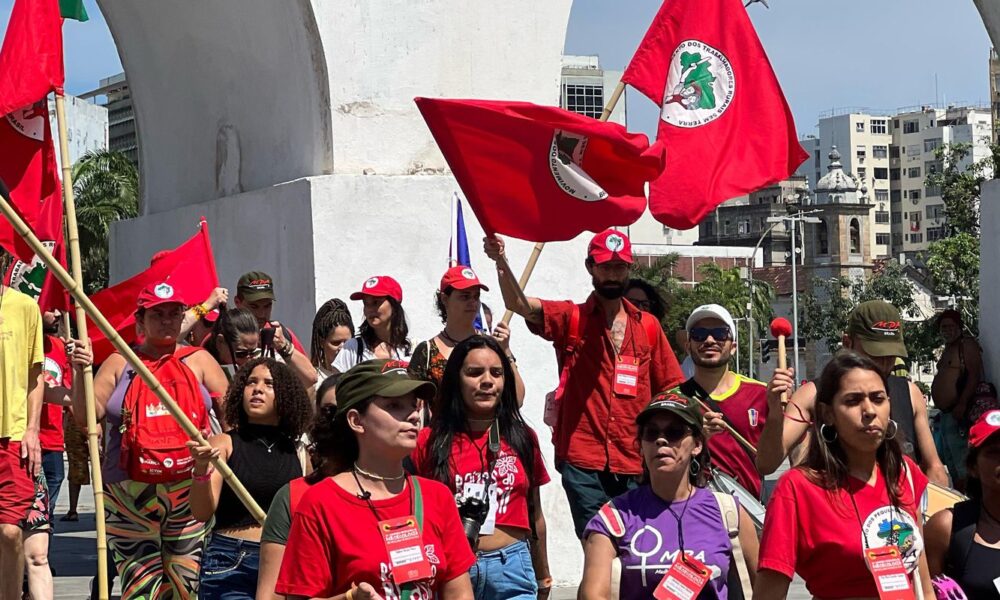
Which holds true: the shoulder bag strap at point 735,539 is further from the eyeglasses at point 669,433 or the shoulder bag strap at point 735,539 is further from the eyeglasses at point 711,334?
the eyeglasses at point 711,334

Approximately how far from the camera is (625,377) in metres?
8.21

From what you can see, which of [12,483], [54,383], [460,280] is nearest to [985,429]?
[460,280]

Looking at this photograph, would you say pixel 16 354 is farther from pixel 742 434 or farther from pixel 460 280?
pixel 742 434

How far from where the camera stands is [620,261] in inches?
321

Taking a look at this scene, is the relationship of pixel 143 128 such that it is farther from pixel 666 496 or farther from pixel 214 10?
pixel 666 496

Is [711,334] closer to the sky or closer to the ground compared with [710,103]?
closer to the ground

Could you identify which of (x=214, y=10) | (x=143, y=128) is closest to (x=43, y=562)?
(x=214, y=10)

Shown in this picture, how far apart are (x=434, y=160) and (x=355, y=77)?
72 centimetres

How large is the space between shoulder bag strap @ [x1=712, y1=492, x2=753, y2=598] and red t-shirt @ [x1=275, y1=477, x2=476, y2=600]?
995mm

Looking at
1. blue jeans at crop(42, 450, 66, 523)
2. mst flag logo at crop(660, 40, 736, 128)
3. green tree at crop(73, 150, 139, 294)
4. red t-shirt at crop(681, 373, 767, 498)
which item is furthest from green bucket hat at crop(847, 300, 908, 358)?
green tree at crop(73, 150, 139, 294)

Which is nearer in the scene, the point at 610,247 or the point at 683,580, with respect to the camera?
the point at 683,580

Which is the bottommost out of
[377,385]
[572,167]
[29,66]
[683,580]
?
[683,580]

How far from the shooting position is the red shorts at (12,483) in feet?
26.7

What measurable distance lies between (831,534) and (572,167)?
305 centimetres
